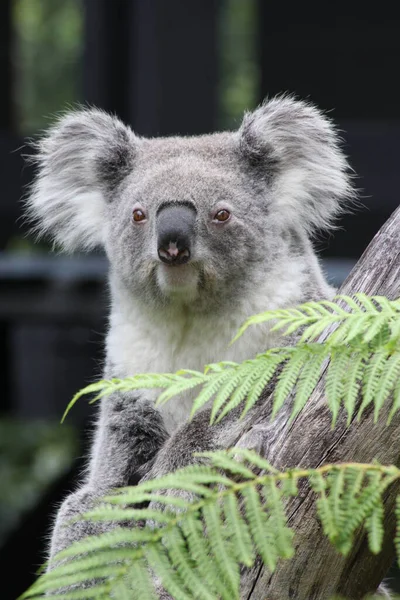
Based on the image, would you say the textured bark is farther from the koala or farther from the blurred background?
the blurred background

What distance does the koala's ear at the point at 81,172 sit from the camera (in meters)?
3.72

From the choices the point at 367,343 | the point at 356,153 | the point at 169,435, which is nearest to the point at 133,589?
the point at 367,343

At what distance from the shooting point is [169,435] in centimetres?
331

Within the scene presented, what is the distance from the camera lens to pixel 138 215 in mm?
3367

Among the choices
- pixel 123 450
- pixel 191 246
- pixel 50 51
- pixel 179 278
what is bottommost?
pixel 123 450

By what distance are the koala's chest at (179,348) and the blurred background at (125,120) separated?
5.94 ft

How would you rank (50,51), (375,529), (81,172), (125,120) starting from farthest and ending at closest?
(50,51) → (125,120) → (81,172) → (375,529)

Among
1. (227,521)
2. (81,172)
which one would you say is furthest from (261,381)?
(81,172)

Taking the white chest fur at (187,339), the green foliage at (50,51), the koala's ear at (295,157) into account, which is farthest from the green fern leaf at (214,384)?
the green foliage at (50,51)

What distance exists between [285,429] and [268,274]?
3.47 ft

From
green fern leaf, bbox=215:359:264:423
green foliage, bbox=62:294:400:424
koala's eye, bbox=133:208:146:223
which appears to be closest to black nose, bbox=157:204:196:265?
koala's eye, bbox=133:208:146:223

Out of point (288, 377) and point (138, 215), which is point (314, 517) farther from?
point (138, 215)

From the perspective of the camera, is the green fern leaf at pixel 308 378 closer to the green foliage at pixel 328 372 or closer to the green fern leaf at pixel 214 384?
the green foliage at pixel 328 372

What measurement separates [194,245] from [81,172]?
3.16 feet
